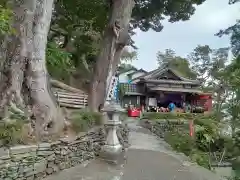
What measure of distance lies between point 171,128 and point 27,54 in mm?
13280

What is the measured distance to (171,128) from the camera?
18312mm

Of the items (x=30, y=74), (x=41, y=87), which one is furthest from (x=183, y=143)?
(x=30, y=74)

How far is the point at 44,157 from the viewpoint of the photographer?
596 cm

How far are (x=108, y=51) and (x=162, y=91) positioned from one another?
16332 mm

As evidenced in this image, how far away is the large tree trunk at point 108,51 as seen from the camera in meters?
10.8

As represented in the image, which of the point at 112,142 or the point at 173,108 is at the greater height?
the point at 173,108

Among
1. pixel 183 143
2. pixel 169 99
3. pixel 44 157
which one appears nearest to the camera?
pixel 44 157

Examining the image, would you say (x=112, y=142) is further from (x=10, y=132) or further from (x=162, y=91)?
(x=162, y=91)

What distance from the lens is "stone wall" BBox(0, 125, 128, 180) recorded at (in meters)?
5.12

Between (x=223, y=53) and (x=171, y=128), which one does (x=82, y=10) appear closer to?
(x=171, y=128)

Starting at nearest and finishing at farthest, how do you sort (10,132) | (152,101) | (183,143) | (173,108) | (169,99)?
(10,132), (183,143), (173,108), (152,101), (169,99)

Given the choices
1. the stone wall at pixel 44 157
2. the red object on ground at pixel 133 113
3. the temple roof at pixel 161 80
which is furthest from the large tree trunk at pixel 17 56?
the temple roof at pixel 161 80

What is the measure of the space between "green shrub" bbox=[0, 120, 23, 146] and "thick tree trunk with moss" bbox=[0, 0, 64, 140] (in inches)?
23.0

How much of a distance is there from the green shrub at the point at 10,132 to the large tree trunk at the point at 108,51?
5043 mm
